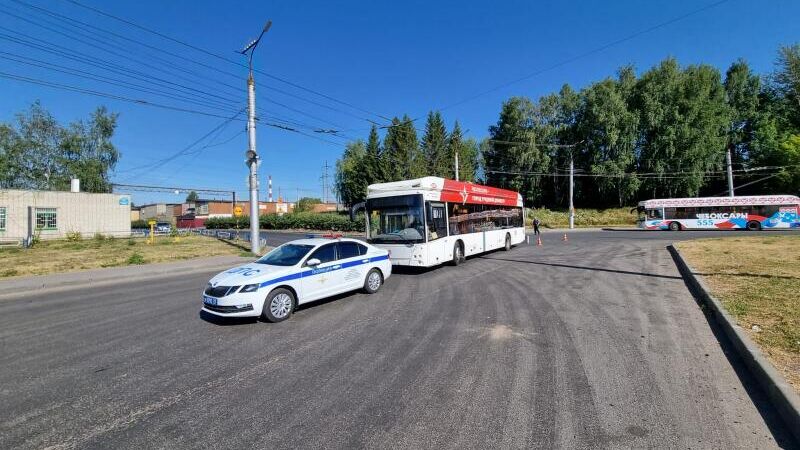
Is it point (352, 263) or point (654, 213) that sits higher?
point (654, 213)

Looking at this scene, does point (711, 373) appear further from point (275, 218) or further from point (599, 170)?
point (275, 218)

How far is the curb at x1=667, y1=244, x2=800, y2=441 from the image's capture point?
3364 mm

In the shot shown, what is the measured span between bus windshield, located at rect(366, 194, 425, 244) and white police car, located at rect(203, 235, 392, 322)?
7.03 feet

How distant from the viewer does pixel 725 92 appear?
175 ft

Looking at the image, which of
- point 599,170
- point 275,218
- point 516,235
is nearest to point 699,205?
point 599,170

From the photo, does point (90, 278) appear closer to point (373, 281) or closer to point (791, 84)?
point (373, 281)

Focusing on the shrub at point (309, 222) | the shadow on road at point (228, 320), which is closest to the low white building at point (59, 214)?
the shrub at point (309, 222)

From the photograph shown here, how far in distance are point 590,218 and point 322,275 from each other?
158ft

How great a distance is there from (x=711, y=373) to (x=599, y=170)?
51832mm

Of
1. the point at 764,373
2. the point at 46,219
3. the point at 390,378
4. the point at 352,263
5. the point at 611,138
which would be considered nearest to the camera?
the point at 764,373

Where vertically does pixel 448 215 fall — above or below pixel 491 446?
above

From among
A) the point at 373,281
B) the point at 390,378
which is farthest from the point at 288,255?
the point at 390,378

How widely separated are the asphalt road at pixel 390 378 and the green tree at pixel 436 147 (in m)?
51.4

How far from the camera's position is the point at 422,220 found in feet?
39.8
